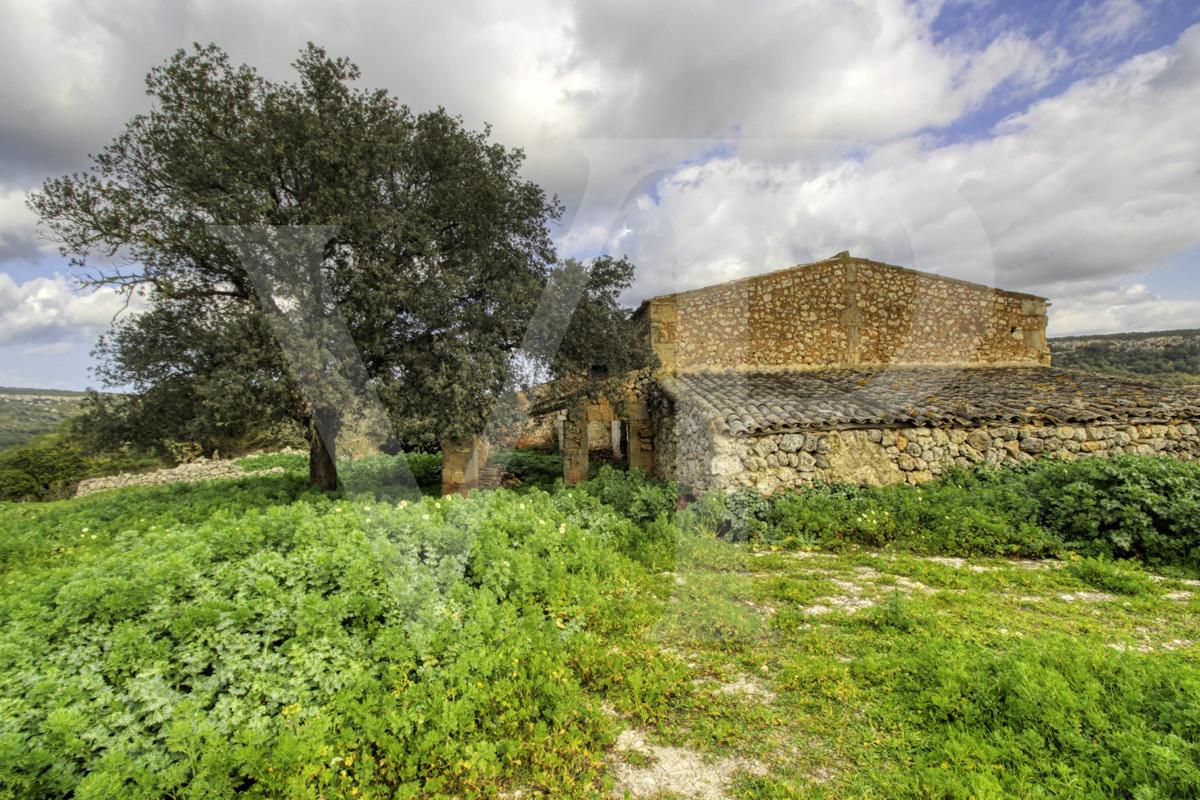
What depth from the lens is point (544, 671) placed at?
3.82 meters

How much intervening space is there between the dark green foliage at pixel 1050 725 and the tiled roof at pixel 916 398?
5.40 meters

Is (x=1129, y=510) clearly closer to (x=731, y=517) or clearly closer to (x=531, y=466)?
(x=731, y=517)

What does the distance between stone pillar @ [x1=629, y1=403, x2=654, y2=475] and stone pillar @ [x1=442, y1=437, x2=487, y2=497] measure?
4.72 m

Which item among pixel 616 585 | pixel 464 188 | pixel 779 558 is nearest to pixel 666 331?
pixel 464 188

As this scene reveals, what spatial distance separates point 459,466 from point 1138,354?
31.8m

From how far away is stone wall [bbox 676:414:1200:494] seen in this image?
9266 millimetres

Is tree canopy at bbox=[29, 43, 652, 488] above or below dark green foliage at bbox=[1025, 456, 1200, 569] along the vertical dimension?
above

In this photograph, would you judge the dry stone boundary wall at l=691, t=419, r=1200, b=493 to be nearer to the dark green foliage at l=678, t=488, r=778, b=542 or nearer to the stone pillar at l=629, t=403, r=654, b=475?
the dark green foliage at l=678, t=488, r=778, b=542

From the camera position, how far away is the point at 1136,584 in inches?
228

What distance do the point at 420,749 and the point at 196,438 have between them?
866 cm

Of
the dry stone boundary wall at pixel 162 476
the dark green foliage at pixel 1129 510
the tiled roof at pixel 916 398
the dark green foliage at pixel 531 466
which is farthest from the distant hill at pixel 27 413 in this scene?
the dark green foliage at pixel 1129 510

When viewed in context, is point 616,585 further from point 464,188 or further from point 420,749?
point 464,188

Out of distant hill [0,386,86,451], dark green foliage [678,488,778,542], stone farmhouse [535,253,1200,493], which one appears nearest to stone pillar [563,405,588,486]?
stone farmhouse [535,253,1200,493]

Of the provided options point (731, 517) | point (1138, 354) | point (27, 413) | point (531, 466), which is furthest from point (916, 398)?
point (27, 413)
